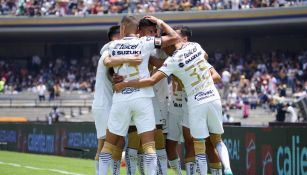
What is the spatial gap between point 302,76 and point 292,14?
17.0 ft

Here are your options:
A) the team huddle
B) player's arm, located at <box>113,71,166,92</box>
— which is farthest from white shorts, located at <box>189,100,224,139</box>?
player's arm, located at <box>113,71,166,92</box>

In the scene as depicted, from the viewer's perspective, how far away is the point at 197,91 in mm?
10820

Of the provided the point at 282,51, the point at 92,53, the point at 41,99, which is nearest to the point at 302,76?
the point at 282,51

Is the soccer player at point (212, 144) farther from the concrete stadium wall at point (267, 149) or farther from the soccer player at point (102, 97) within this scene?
the concrete stadium wall at point (267, 149)

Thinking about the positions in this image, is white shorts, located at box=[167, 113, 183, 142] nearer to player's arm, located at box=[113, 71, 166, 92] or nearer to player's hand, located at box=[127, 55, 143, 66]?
player's arm, located at box=[113, 71, 166, 92]

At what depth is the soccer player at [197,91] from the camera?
1076cm

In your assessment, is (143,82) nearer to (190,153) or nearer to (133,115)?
(133,115)

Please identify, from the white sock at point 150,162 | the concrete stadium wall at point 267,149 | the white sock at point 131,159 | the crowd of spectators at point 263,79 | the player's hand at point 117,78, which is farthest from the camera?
the crowd of spectators at point 263,79

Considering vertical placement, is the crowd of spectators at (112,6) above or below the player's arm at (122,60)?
above

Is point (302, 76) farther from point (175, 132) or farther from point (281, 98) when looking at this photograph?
point (175, 132)

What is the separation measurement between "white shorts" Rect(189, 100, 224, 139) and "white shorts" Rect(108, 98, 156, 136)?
632mm

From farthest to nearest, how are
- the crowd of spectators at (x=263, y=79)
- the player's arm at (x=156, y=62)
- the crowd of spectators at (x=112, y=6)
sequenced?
the crowd of spectators at (x=112, y=6) → the crowd of spectators at (x=263, y=79) → the player's arm at (x=156, y=62)

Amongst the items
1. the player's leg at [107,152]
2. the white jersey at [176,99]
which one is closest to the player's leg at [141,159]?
the white jersey at [176,99]

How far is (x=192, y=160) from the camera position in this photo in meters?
11.5
